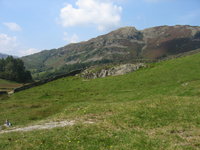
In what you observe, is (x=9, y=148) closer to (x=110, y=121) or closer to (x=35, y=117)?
(x=110, y=121)

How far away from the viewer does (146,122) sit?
1698 cm

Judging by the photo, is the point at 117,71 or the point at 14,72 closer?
the point at 117,71

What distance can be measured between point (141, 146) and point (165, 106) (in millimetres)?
10454

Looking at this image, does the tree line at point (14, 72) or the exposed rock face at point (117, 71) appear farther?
the tree line at point (14, 72)

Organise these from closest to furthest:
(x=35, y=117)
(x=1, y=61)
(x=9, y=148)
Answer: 1. (x=9, y=148)
2. (x=35, y=117)
3. (x=1, y=61)

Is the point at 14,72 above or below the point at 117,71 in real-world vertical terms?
above

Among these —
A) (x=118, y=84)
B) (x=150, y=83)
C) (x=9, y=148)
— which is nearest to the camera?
(x=9, y=148)

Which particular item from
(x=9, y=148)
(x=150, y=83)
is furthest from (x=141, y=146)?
(x=150, y=83)

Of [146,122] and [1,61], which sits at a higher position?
[1,61]

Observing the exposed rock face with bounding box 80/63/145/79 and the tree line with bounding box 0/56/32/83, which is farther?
the tree line with bounding box 0/56/32/83

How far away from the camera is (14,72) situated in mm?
141750

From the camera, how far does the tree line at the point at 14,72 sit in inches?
5482

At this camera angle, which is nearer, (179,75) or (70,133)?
(70,133)

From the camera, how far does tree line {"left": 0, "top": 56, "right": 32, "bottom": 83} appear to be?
139 metres
